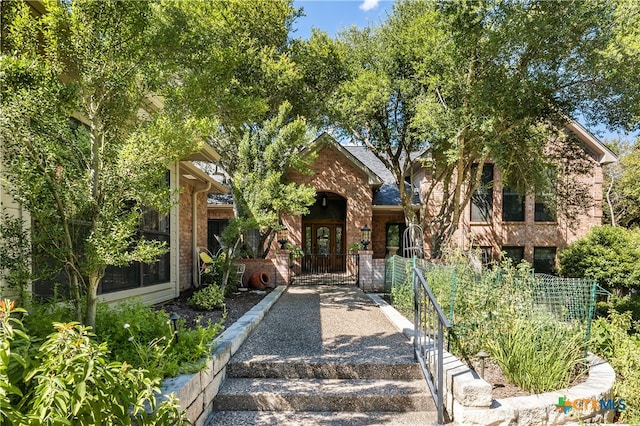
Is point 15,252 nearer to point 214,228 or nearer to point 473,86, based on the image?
point 473,86

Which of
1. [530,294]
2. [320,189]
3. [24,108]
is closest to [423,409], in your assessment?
[530,294]

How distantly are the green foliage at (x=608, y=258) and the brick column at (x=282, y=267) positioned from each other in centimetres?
989

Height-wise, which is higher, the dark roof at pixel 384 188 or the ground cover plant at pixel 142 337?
the dark roof at pixel 384 188

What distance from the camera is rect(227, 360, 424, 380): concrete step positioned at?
13.3ft

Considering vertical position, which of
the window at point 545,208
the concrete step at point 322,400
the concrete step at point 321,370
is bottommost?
the concrete step at point 322,400

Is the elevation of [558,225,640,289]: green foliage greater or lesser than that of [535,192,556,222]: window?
lesser

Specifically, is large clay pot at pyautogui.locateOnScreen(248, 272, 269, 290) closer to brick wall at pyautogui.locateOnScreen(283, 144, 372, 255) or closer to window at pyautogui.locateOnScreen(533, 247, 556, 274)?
brick wall at pyautogui.locateOnScreen(283, 144, 372, 255)

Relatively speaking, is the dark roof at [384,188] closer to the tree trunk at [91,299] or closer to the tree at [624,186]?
the tree at [624,186]

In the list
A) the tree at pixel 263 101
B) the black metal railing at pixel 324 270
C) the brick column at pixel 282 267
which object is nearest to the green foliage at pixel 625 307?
the black metal railing at pixel 324 270

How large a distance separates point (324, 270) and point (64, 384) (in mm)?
14218

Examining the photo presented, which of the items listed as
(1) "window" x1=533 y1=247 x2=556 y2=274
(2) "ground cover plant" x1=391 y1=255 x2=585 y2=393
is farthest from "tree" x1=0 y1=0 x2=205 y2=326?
(1) "window" x1=533 y1=247 x2=556 y2=274

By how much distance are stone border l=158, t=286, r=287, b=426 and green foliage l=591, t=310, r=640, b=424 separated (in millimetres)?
4243

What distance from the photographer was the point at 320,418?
341 centimetres

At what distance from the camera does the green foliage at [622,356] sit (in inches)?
148
